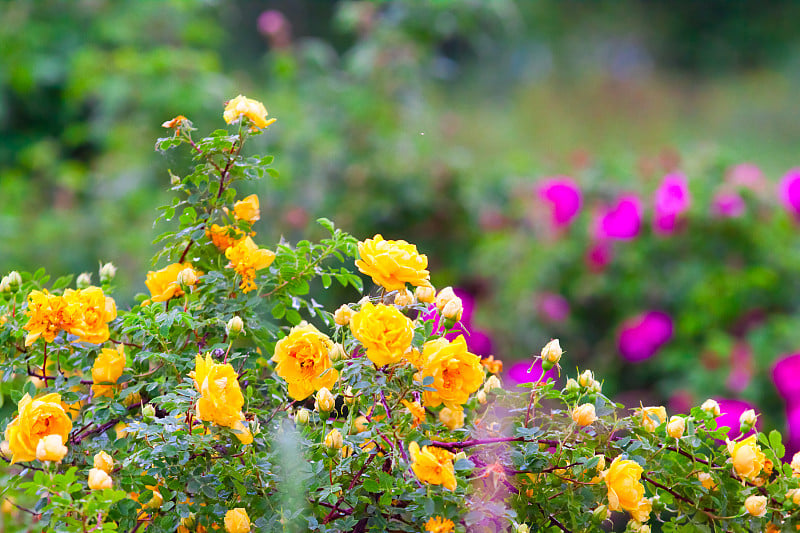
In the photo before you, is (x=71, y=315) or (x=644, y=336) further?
(x=644, y=336)

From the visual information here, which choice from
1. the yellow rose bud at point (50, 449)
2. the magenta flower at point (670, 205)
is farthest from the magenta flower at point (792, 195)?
the yellow rose bud at point (50, 449)

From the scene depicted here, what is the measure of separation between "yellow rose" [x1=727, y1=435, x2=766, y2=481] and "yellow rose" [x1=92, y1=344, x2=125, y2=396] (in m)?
0.67

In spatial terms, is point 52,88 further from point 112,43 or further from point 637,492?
point 637,492

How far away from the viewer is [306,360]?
793mm

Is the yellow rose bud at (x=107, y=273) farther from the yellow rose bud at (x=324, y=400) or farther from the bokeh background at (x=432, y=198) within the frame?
the yellow rose bud at (x=324, y=400)

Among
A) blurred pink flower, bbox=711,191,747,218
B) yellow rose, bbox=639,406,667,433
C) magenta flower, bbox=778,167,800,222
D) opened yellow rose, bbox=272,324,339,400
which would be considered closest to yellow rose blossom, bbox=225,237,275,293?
opened yellow rose, bbox=272,324,339,400

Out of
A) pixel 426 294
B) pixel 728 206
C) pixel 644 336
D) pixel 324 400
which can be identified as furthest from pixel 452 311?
pixel 728 206

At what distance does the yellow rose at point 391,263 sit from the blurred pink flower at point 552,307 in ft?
6.01

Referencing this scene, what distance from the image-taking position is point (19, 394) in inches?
33.5

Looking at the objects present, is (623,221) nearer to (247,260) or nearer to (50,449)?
(247,260)

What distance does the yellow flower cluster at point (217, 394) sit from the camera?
72 cm

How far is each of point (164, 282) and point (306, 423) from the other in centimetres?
26

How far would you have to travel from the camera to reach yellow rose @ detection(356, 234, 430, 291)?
782 millimetres

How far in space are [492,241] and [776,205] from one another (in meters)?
0.94
